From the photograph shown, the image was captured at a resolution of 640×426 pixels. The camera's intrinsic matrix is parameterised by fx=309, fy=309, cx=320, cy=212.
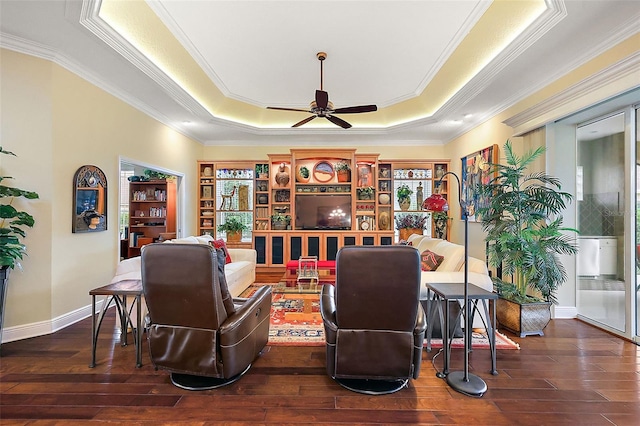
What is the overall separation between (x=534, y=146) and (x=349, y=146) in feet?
12.6

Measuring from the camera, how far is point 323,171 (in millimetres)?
7082

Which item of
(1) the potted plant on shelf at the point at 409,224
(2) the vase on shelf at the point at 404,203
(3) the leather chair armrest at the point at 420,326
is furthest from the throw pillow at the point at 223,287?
(2) the vase on shelf at the point at 404,203

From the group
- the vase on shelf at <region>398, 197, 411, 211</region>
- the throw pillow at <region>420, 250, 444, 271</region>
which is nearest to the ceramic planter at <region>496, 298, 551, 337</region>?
the throw pillow at <region>420, 250, 444, 271</region>

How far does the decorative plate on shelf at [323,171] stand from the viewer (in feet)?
23.2

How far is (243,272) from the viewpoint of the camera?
4730mm

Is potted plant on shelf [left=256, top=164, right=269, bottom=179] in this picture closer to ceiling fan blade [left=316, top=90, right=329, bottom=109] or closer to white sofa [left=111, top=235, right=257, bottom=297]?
white sofa [left=111, top=235, right=257, bottom=297]

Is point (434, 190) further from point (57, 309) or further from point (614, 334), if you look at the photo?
point (57, 309)

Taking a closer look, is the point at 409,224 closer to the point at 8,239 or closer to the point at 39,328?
the point at 39,328

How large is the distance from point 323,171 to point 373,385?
17.5ft

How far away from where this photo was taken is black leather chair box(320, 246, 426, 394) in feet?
6.44

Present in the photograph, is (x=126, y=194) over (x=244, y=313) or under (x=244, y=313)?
over

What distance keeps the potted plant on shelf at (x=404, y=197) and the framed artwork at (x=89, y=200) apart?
5.57m

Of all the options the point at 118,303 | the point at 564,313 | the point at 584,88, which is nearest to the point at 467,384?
the point at 564,313

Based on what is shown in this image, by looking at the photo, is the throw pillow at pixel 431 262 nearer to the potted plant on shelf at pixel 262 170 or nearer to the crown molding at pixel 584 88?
the crown molding at pixel 584 88
